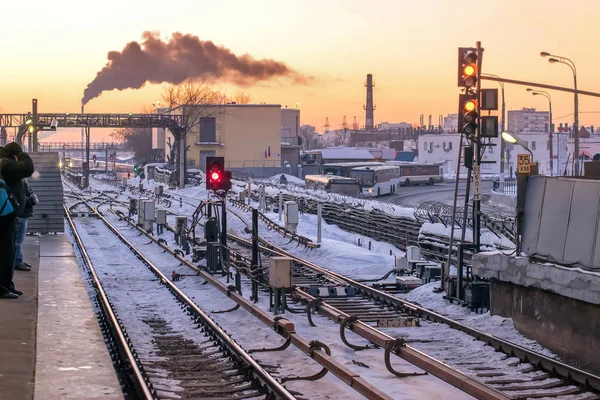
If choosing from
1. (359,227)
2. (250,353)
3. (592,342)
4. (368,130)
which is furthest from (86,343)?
(368,130)

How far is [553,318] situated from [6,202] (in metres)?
7.54

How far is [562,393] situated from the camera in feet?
33.4

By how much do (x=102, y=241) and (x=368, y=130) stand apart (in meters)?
143

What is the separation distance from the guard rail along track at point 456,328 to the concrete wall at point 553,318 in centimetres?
78

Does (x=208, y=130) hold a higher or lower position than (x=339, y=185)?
higher

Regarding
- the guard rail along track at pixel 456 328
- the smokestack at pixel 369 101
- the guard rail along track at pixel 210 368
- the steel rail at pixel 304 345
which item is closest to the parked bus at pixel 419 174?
the steel rail at pixel 304 345

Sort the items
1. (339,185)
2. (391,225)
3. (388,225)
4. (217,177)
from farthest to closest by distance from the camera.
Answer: (339,185)
(388,225)
(391,225)
(217,177)

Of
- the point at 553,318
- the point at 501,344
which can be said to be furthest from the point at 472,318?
the point at 501,344

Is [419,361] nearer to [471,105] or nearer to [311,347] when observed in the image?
[311,347]

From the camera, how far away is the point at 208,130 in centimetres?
8712

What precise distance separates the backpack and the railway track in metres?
4.81

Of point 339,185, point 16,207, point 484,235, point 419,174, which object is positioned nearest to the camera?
point 16,207

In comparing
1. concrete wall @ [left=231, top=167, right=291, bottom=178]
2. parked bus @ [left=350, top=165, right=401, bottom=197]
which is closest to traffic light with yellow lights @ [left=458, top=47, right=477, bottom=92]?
parked bus @ [left=350, top=165, right=401, bottom=197]

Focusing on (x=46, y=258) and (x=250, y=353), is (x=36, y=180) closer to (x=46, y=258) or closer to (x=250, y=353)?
(x=46, y=258)
